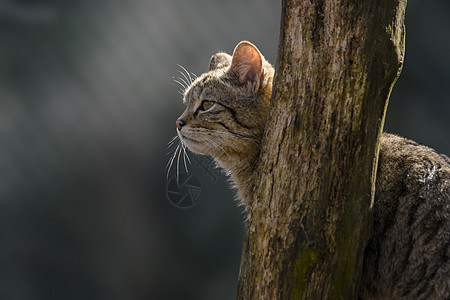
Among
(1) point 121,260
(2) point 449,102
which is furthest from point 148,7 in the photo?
(2) point 449,102

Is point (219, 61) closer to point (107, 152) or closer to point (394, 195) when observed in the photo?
point (107, 152)

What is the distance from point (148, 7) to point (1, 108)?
4.65 ft

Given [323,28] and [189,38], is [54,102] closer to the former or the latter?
[189,38]

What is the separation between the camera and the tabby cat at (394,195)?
6.23 feet

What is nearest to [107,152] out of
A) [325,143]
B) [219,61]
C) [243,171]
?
[219,61]

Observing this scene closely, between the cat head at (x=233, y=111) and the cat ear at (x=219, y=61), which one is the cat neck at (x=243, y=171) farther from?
the cat ear at (x=219, y=61)

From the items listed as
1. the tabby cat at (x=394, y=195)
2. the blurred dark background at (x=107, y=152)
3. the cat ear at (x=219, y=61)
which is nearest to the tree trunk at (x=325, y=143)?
the tabby cat at (x=394, y=195)

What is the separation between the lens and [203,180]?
12.6 ft

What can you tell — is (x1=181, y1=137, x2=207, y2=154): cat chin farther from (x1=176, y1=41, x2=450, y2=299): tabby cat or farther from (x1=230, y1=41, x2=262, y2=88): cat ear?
(x1=230, y1=41, x2=262, y2=88): cat ear

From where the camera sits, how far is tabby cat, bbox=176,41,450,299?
1.90 m

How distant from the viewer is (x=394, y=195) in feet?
6.67

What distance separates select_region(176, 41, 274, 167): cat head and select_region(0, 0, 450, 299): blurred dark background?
3.82 feet

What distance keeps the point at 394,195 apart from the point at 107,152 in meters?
2.47

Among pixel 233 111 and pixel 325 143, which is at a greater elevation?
pixel 233 111
